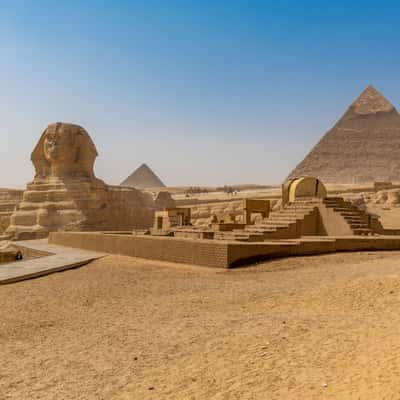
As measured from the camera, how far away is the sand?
296 centimetres

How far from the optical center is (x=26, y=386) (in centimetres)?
321

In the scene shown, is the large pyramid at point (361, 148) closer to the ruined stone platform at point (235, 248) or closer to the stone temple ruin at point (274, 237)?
the stone temple ruin at point (274, 237)

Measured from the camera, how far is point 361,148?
101812 millimetres

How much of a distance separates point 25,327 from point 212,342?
6.85 feet

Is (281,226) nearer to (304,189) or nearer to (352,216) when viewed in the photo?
(352,216)

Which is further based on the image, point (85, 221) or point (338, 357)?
point (85, 221)

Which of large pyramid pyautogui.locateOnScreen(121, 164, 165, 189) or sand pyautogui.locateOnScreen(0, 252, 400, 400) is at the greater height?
large pyramid pyautogui.locateOnScreen(121, 164, 165, 189)

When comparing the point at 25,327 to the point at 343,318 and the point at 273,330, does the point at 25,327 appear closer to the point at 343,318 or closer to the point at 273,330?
the point at 273,330

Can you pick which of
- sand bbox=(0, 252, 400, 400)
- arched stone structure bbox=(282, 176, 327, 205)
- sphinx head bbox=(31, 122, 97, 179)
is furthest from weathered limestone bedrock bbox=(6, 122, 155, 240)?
sand bbox=(0, 252, 400, 400)

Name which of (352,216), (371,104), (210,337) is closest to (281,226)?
(352,216)

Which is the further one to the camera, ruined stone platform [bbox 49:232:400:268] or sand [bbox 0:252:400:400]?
ruined stone platform [bbox 49:232:400:268]

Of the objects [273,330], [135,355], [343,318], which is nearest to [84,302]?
[135,355]

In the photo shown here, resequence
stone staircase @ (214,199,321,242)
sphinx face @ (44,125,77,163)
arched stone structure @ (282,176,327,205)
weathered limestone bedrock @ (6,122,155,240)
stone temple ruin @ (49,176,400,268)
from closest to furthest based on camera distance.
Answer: stone temple ruin @ (49,176,400,268) < stone staircase @ (214,199,321,242) < arched stone structure @ (282,176,327,205) < weathered limestone bedrock @ (6,122,155,240) < sphinx face @ (44,125,77,163)

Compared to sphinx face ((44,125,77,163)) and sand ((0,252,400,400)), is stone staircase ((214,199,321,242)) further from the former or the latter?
sphinx face ((44,125,77,163))
